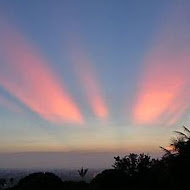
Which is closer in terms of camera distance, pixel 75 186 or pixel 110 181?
pixel 110 181

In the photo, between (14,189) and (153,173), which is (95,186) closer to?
(153,173)

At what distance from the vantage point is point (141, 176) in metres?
40.6

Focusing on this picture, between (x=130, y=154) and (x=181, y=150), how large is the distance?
20.8 metres

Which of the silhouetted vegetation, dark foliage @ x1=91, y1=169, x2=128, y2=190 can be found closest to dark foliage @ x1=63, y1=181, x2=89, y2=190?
the silhouetted vegetation

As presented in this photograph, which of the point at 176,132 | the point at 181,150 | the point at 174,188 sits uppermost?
the point at 176,132

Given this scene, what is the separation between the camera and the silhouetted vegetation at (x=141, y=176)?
27922mm

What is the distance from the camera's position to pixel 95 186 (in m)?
36.9

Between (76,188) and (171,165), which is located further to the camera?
(76,188)

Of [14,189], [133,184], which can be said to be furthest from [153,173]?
[14,189]

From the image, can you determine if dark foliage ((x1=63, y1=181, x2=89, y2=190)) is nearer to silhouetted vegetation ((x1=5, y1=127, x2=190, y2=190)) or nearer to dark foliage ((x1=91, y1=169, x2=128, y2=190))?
silhouetted vegetation ((x1=5, y1=127, x2=190, y2=190))

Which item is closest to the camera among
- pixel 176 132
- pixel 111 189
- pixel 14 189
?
pixel 176 132

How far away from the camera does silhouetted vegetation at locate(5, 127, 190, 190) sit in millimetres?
27922

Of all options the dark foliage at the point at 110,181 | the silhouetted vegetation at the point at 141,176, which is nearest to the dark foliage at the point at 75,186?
the silhouetted vegetation at the point at 141,176

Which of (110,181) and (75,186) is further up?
(75,186)
